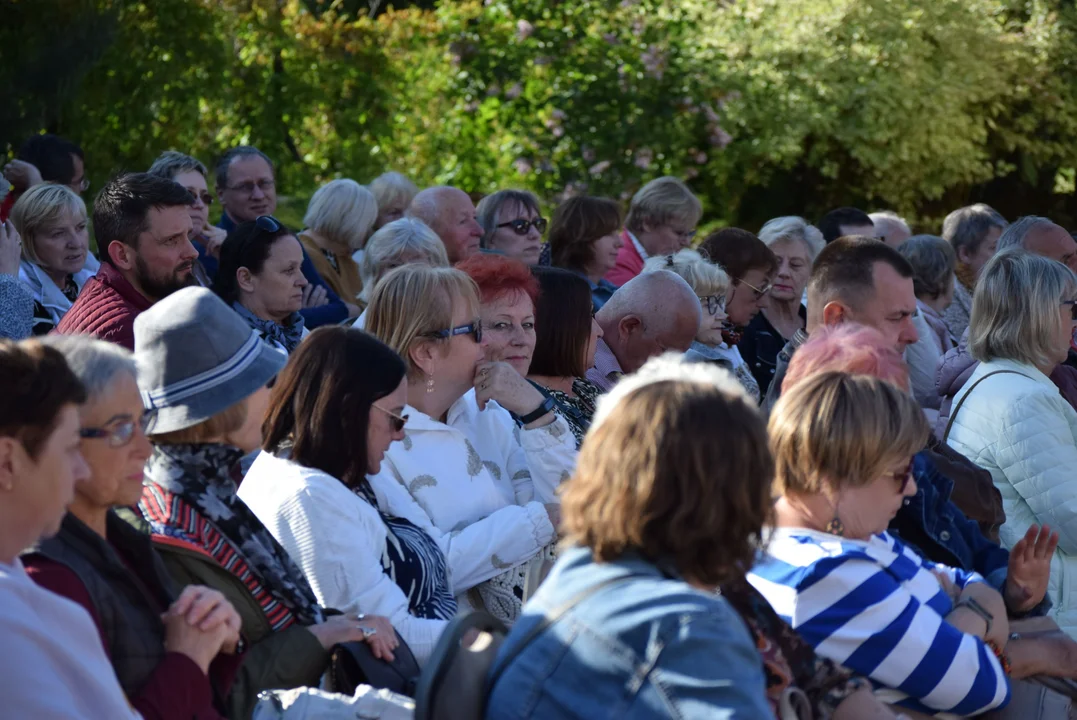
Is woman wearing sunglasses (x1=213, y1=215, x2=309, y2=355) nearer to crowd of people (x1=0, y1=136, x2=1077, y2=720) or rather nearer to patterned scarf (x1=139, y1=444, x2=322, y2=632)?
crowd of people (x1=0, y1=136, x2=1077, y2=720)

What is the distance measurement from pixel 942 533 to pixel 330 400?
6.36 ft

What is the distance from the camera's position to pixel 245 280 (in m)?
5.91

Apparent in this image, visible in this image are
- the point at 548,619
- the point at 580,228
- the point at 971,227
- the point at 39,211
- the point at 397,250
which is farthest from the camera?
the point at 971,227

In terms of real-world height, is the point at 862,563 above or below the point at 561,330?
above

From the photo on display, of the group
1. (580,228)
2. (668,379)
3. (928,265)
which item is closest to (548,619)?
(668,379)

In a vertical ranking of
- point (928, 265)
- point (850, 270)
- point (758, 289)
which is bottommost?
point (928, 265)

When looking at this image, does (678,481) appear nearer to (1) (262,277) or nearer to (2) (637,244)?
(1) (262,277)

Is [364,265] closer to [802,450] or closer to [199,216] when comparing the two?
[199,216]

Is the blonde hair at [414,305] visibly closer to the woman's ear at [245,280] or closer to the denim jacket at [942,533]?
the woman's ear at [245,280]

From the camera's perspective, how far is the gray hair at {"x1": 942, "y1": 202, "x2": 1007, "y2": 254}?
9.85m

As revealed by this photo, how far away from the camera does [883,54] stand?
15516 mm

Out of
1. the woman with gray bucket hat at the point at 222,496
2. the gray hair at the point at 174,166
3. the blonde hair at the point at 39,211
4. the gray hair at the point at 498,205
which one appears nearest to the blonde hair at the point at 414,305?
the woman with gray bucket hat at the point at 222,496

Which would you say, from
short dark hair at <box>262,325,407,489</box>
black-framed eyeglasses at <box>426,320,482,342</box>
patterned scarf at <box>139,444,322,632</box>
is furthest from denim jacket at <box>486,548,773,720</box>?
black-framed eyeglasses at <box>426,320,482,342</box>

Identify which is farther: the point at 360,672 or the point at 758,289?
the point at 758,289
